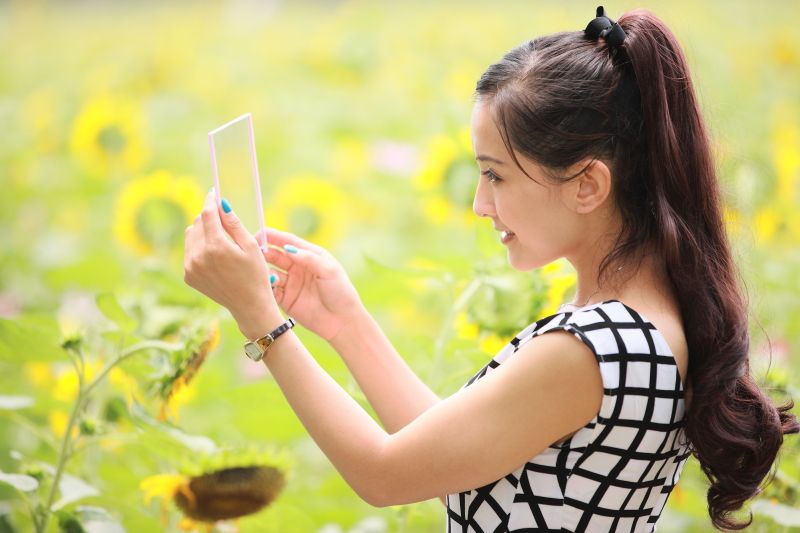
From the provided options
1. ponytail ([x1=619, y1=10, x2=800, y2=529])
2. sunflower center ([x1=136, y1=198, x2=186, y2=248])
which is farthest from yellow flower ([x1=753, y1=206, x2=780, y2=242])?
sunflower center ([x1=136, y1=198, x2=186, y2=248])

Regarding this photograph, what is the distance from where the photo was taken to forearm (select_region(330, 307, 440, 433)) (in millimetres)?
852

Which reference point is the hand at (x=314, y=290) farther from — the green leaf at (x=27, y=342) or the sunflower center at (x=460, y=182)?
the sunflower center at (x=460, y=182)

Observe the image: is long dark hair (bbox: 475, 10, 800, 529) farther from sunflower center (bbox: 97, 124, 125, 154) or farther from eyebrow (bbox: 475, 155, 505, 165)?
sunflower center (bbox: 97, 124, 125, 154)

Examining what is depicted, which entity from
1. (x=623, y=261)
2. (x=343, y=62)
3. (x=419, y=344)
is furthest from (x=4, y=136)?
(x=623, y=261)

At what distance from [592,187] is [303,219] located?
978 mm

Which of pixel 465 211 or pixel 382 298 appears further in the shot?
pixel 465 211

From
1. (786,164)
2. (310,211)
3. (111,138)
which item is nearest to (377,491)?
(310,211)

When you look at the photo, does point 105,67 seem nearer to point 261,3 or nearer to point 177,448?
point 261,3

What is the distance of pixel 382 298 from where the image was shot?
114cm

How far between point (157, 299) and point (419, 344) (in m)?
0.29

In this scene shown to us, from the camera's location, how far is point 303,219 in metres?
1.65

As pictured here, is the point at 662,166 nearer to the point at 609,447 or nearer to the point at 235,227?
the point at 609,447

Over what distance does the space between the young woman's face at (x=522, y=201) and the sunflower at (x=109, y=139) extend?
46.0 inches

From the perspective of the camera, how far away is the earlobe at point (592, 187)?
0.71 m
